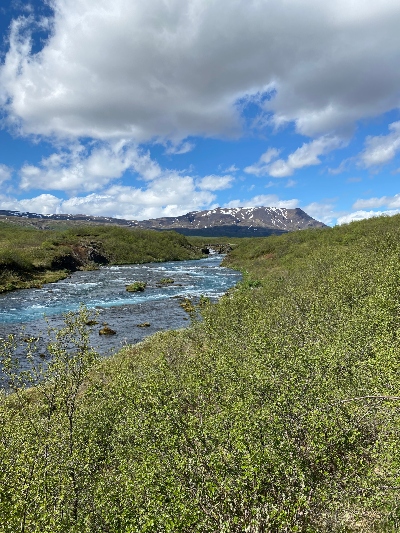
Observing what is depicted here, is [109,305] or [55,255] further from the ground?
[55,255]

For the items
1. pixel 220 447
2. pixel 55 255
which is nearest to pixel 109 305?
pixel 220 447

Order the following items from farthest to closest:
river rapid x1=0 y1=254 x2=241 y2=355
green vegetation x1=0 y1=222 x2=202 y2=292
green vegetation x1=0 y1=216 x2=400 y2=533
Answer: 1. green vegetation x1=0 y1=222 x2=202 y2=292
2. river rapid x1=0 y1=254 x2=241 y2=355
3. green vegetation x1=0 y1=216 x2=400 y2=533

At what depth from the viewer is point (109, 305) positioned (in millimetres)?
69625

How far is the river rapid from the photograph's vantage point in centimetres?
5097

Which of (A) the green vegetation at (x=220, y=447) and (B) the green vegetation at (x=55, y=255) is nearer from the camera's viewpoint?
(A) the green vegetation at (x=220, y=447)

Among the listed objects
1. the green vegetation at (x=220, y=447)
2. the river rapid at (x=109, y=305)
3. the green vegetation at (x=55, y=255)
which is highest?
the green vegetation at (x=55, y=255)

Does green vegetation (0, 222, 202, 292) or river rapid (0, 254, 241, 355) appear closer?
river rapid (0, 254, 241, 355)

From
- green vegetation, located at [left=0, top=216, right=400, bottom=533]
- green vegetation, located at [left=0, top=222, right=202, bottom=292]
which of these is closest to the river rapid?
green vegetation, located at [left=0, top=222, right=202, bottom=292]

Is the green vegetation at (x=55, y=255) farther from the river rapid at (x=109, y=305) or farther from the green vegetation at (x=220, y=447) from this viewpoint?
the green vegetation at (x=220, y=447)

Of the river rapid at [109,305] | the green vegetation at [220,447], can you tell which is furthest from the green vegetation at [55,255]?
the green vegetation at [220,447]

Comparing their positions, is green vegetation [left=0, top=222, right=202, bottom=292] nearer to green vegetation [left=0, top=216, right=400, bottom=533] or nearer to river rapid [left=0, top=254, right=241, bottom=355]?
river rapid [left=0, top=254, right=241, bottom=355]

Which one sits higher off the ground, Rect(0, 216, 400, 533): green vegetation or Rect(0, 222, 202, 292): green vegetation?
Rect(0, 222, 202, 292): green vegetation

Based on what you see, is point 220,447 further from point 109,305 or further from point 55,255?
point 55,255

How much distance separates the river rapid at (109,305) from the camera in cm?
5097
